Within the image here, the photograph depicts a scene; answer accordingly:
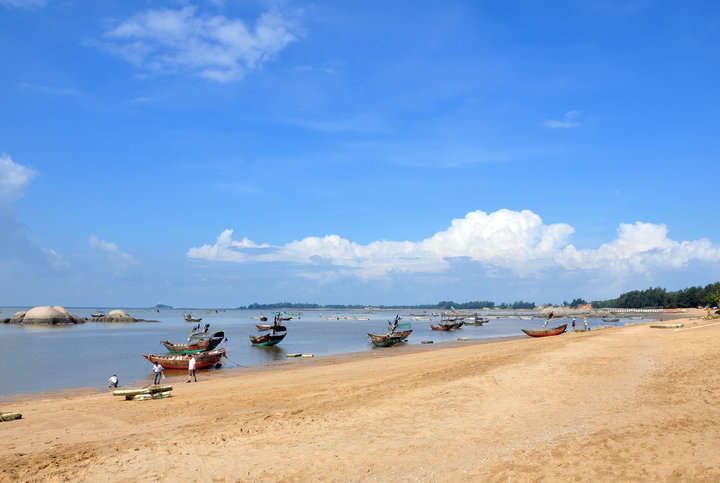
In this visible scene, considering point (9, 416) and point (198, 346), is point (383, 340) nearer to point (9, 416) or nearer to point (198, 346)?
point (198, 346)

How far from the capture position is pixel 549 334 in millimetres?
55812

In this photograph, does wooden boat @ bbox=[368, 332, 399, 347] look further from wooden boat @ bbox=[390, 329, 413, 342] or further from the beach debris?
the beach debris

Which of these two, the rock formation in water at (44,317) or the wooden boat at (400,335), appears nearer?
the wooden boat at (400,335)

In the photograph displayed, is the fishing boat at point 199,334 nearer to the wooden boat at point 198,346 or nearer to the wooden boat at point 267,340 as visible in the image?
the wooden boat at point 198,346

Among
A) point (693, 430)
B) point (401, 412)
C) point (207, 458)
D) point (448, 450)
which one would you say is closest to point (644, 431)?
point (693, 430)

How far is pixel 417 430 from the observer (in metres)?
12.4

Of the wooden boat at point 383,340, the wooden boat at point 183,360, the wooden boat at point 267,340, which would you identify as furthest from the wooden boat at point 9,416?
the wooden boat at point 383,340

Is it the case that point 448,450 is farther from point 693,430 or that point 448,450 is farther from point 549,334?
point 549,334

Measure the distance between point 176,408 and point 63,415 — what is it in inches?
170

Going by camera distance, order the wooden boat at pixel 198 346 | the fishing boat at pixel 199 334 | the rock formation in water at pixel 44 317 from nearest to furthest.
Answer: the wooden boat at pixel 198 346 < the fishing boat at pixel 199 334 < the rock formation in water at pixel 44 317

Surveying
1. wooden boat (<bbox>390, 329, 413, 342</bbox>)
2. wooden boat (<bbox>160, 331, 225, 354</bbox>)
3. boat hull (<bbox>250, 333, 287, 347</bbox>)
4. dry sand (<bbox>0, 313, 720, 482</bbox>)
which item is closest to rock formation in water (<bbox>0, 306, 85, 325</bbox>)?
boat hull (<bbox>250, 333, 287, 347</bbox>)

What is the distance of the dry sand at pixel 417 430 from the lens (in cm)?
961

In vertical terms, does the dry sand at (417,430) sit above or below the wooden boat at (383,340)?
above

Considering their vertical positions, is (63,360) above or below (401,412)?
below
